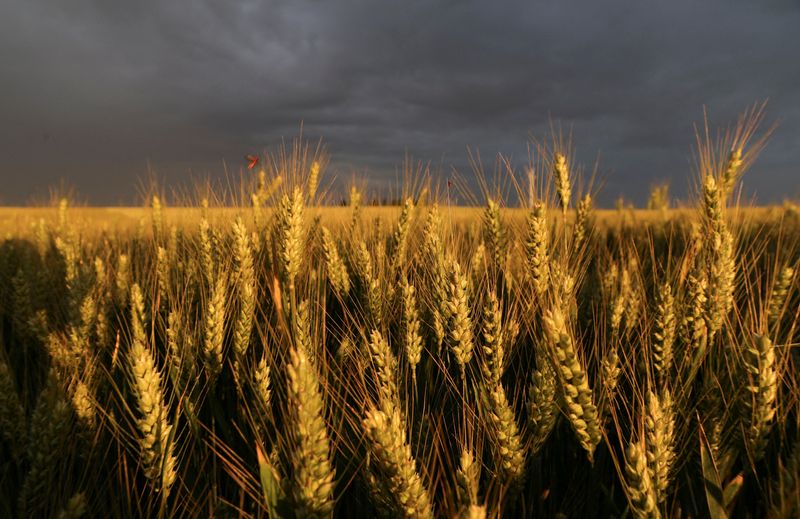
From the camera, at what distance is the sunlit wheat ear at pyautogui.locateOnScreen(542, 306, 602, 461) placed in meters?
1.21

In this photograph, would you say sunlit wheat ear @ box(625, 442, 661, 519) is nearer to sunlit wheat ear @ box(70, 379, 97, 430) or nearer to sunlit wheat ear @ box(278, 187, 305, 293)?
sunlit wheat ear @ box(278, 187, 305, 293)

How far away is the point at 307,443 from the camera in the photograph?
99 centimetres

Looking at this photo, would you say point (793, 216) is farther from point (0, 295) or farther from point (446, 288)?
point (0, 295)

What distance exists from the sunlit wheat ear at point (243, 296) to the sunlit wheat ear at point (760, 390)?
5.58 ft

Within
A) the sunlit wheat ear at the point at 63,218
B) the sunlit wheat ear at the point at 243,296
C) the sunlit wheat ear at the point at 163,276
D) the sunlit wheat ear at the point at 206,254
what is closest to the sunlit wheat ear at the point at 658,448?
the sunlit wheat ear at the point at 243,296

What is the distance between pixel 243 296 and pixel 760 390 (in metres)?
1.81

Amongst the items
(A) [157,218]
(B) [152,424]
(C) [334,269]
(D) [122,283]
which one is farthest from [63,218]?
(B) [152,424]

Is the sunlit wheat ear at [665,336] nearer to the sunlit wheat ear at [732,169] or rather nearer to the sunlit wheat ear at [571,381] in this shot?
the sunlit wheat ear at [571,381]

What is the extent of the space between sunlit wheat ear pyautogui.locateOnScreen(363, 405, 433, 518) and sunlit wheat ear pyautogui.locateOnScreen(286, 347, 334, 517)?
0.11m

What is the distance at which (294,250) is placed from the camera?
190 centimetres

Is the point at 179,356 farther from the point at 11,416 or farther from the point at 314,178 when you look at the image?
Result: the point at 314,178

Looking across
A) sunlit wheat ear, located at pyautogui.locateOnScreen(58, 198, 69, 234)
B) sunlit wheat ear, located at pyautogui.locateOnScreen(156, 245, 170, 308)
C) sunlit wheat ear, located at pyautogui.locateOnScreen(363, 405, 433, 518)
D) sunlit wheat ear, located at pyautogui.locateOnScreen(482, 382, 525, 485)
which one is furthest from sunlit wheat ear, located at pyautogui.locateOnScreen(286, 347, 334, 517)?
sunlit wheat ear, located at pyautogui.locateOnScreen(58, 198, 69, 234)

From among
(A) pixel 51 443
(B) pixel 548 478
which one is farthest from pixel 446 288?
(A) pixel 51 443

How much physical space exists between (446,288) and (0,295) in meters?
4.11
